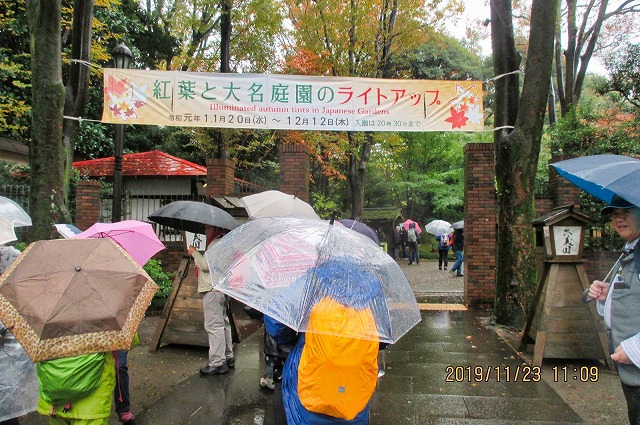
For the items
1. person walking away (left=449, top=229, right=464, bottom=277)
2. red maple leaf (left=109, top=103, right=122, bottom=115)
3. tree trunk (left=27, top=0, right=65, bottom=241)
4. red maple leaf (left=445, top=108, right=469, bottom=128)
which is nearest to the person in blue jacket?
tree trunk (left=27, top=0, right=65, bottom=241)

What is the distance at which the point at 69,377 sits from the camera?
2.61 m

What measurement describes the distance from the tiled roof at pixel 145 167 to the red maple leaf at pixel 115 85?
7.26 metres

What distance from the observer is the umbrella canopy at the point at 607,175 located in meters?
2.51

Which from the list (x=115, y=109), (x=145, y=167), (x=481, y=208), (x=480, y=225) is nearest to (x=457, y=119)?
(x=481, y=208)

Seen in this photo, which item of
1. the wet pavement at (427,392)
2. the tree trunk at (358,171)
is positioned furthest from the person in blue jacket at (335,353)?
the tree trunk at (358,171)

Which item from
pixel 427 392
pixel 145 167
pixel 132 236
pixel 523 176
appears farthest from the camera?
pixel 145 167

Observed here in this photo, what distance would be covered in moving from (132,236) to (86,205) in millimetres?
6470

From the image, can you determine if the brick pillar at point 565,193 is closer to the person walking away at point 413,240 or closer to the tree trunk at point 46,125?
the tree trunk at point 46,125

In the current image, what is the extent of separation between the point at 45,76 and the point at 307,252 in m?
5.15

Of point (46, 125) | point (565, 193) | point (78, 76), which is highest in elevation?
point (78, 76)

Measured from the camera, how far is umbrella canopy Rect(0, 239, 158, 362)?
2.43 m

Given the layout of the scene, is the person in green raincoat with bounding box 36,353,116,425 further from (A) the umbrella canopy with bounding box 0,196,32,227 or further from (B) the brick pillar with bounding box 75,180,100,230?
(B) the brick pillar with bounding box 75,180,100,230
